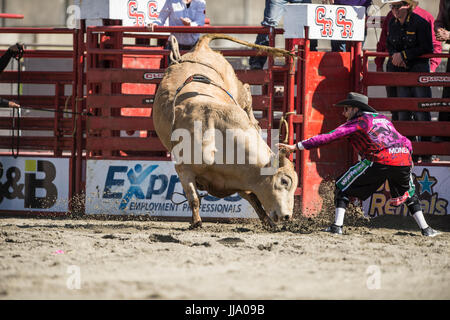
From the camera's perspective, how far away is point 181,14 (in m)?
8.45

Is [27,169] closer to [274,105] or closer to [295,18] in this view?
[274,105]

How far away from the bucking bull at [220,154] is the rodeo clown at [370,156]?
13.1 inches

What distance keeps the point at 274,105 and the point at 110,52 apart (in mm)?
2141

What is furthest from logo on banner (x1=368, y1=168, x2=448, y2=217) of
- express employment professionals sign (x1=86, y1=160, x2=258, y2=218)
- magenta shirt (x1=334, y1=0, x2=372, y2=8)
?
magenta shirt (x1=334, y1=0, x2=372, y2=8)

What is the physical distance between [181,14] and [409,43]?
2.82 m

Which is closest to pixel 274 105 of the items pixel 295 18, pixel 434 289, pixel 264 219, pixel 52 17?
pixel 295 18

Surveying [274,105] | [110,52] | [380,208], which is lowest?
[380,208]

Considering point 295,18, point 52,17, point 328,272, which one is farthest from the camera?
point 52,17

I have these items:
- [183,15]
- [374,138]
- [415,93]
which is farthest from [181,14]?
[374,138]

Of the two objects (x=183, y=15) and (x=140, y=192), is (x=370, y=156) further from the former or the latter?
(x=183, y=15)

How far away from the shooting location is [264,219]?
638cm

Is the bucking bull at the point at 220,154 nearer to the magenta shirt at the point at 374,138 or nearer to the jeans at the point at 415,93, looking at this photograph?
the magenta shirt at the point at 374,138

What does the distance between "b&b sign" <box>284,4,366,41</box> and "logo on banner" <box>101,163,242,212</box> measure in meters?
2.18

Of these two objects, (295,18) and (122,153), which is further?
(122,153)
